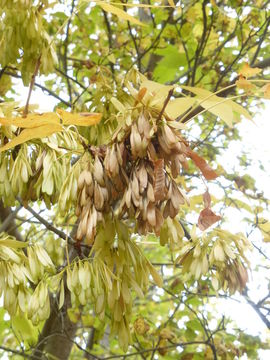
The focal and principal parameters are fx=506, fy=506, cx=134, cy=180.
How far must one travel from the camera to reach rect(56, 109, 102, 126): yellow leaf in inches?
38.8

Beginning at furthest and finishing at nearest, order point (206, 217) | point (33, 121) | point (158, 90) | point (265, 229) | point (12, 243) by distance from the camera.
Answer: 1. point (265, 229)
2. point (12, 243)
3. point (206, 217)
4. point (158, 90)
5. point (33, 121)

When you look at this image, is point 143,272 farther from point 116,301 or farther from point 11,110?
point 11,110

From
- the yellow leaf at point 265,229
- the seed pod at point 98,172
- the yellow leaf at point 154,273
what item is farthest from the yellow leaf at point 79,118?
the yellow leaf at point 265,229

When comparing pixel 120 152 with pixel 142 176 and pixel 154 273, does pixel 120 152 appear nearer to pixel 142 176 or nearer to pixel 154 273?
pixel 142 176

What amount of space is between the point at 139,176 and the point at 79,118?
0.57 feet

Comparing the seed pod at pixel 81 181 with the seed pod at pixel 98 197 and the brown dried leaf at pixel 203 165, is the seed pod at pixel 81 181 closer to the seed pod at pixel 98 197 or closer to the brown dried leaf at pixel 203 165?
the seed pod at pixel 98 197

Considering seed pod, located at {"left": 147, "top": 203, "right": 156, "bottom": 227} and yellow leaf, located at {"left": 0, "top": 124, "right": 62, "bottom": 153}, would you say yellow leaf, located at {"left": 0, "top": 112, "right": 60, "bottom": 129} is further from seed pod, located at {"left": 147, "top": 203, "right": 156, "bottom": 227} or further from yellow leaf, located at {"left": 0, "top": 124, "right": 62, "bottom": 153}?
seed pod, located at {"left": 147, "top": 203, "right": 156, "bottom": 227}

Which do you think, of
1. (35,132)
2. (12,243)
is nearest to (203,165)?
(35,132)

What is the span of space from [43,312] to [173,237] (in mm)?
400

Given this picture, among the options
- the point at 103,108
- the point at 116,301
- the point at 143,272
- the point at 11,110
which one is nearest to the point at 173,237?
the point at 143,272

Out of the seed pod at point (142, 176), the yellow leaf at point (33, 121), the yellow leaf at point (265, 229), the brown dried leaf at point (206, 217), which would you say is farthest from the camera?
the yellow leaf at point (265, 229)

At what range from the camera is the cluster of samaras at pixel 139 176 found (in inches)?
40.7

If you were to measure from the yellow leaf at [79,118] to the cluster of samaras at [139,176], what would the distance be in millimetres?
82

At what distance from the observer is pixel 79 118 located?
100 cm
